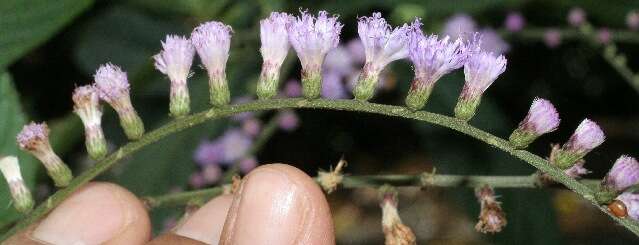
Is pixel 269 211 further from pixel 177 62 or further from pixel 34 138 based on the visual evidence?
pixel 34 138

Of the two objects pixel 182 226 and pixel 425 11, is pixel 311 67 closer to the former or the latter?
pixel 182 226

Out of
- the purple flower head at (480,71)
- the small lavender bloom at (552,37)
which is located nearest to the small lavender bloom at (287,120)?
the small lavender bloom at (552,37)

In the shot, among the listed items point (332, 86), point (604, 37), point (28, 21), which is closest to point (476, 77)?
point (28, 21)

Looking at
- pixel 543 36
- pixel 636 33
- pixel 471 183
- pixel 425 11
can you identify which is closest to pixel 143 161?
pixel 425 11

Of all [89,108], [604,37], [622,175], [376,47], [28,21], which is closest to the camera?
[622,175]

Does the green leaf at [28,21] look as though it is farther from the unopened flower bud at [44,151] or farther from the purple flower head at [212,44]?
the purple flower head at [212,44]

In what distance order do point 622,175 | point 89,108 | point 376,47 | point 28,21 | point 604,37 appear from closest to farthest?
1. point 622,175
2. point 376,47
3. point 89,108
4. point 28,21
5. point 604,37

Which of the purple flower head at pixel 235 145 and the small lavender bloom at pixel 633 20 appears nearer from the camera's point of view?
the small lavender bloom at pixel 633 20
